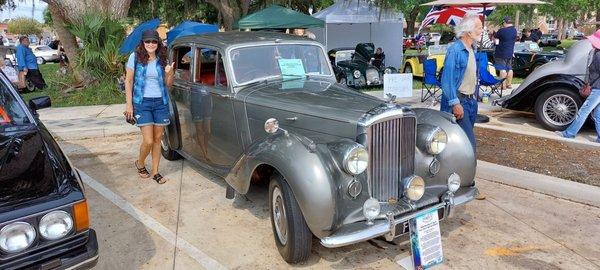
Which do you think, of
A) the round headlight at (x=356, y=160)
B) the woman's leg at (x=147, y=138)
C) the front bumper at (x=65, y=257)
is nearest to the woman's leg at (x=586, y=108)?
the round headlight at (x=356, y=160)

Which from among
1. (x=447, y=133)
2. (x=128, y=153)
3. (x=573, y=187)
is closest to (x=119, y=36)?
(x=128, y=153)

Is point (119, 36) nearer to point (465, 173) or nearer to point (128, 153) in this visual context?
point (128, 153)

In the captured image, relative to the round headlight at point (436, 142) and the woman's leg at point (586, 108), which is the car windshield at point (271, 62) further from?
the woman's leg at point (586, 108)

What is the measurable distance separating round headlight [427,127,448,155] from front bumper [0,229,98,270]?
249 centimetres

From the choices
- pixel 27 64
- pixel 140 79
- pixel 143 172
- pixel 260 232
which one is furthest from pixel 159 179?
pixel 27 64

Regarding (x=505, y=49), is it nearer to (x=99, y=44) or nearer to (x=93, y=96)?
(x=99, y=44)

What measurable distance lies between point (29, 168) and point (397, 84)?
7151 millimetres

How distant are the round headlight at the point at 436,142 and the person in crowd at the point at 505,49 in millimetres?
8164

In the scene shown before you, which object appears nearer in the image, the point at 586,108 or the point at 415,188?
the point at 415,188

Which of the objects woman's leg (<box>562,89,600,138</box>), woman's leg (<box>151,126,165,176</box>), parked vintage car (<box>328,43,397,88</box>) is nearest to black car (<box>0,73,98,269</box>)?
woman's leg (<box>151,126,165,176</box>)

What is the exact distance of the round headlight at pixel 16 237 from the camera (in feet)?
7.58

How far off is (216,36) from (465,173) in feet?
9.56

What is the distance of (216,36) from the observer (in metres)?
4.92

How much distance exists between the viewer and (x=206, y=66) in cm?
482
